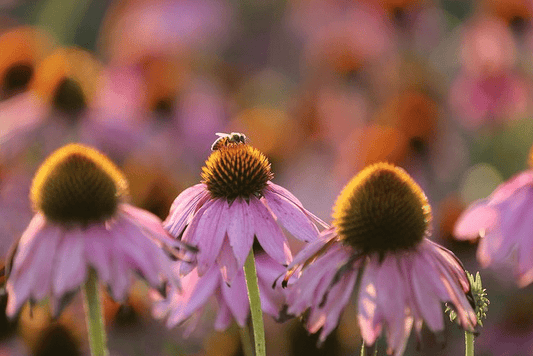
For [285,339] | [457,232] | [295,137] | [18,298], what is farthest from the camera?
[295,137]

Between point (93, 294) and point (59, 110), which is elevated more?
point (93, 294)

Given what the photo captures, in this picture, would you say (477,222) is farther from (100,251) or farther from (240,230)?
(100,251)

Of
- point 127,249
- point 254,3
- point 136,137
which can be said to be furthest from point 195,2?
point 127,249

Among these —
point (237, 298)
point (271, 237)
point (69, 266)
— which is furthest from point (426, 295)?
point (237, 298)

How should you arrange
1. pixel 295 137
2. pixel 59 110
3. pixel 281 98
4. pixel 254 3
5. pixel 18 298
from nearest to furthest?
pixel 18 298
pixel 59 110
pixel 295 137
pixel 281 98
pixel 254 3

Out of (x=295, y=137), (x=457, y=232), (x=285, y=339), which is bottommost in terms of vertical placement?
(x=285, y=339)

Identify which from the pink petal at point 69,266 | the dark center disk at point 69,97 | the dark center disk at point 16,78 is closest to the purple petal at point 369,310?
the pink petal at point 69,266

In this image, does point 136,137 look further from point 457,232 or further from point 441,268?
point 441,268
